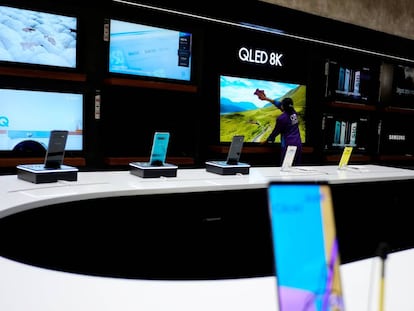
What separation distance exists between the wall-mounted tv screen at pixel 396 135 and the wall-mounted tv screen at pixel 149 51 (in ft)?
11.7

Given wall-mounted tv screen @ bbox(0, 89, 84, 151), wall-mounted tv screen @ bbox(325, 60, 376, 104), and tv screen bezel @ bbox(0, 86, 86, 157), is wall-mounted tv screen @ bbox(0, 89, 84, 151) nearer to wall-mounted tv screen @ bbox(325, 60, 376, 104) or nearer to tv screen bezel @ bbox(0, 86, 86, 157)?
tv screen bezel @ bbox(0, 86, 86, 157)

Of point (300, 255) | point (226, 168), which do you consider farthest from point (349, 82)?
point (300, 255)

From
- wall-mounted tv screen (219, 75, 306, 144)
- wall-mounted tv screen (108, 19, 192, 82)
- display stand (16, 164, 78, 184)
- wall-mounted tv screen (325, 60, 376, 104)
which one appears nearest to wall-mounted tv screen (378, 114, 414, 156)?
wall-mounted tv screen (325, 60, 376, 104)

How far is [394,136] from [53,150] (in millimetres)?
5620

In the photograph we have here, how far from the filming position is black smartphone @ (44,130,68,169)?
269 centimetres

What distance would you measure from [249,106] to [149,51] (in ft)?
4.66

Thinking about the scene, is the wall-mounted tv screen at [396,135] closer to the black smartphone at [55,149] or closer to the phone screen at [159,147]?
the phone screen at [159,147]

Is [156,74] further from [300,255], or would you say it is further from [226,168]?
[300,255]

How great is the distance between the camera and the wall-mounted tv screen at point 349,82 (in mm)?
5840

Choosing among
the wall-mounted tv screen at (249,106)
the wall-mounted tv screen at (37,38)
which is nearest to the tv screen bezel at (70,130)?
the wall-mounted tv screen at (37,38)

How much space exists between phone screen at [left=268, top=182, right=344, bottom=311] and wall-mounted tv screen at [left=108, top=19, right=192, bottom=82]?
362 cm

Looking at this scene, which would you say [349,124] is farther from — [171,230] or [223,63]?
[171,230]

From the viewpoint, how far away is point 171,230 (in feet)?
9.13

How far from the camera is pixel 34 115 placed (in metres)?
3.44
